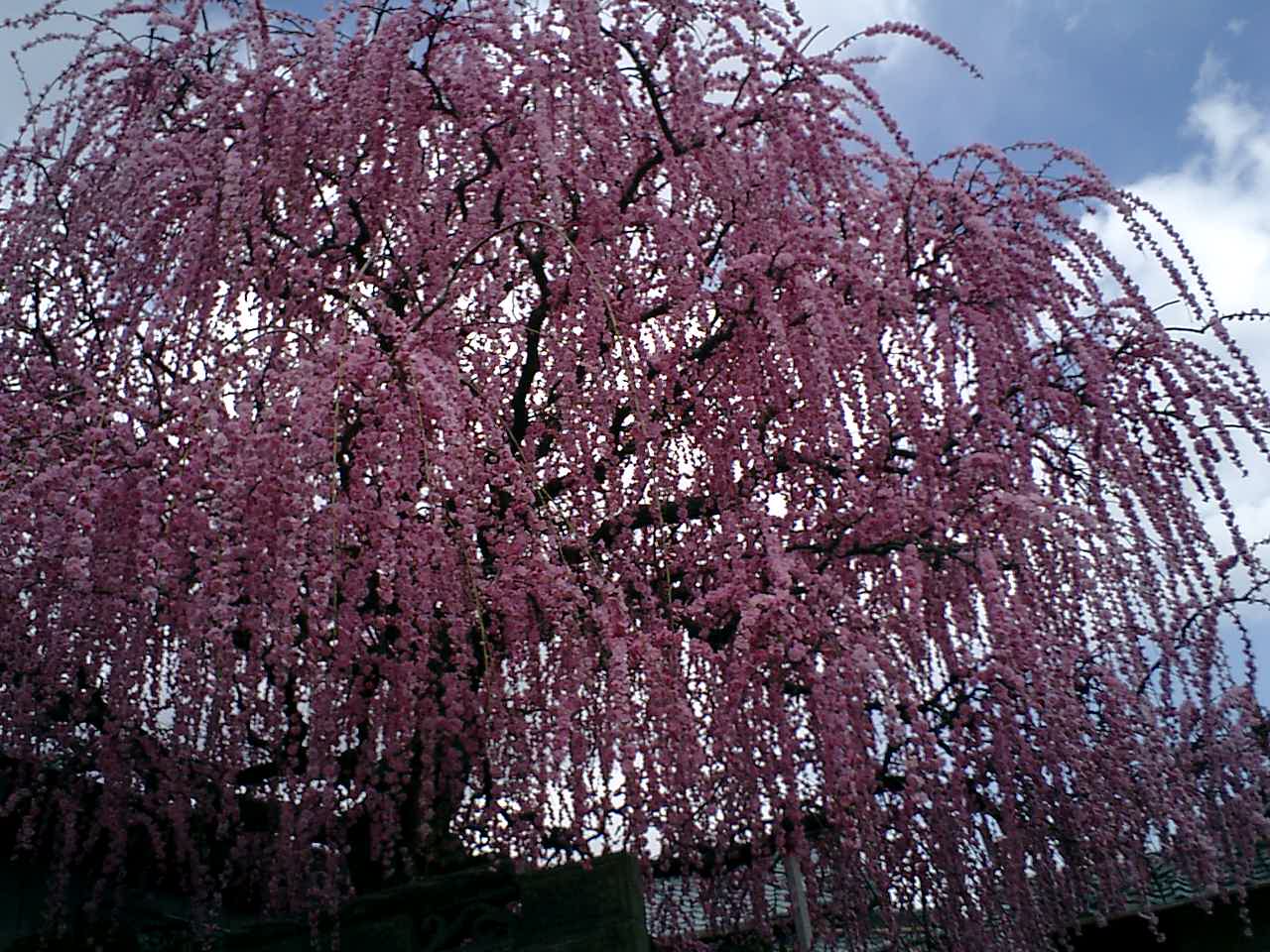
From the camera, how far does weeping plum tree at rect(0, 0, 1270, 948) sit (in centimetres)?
445

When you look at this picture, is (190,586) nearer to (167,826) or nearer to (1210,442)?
(167,826)

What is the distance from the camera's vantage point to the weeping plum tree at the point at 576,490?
4.45 meters

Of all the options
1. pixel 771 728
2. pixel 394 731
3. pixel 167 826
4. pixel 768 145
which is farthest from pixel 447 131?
pixel 167 826

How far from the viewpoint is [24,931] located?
625cm

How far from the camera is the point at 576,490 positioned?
5.95 meters

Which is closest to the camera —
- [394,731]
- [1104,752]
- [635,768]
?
[635,768]

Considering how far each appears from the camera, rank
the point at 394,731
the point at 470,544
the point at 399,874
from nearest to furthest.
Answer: the point at 470,544, the point at 394,731, the point at 399,874

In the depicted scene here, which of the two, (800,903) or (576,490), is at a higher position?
(576,490)

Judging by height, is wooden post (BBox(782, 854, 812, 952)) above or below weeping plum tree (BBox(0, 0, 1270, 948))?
below

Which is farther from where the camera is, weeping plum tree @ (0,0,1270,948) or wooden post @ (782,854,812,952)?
wooden post @ (782,854,812,952)

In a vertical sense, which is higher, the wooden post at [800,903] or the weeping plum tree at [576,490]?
the weeping plum tree at [576,490]

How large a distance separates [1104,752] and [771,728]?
2.23 metres

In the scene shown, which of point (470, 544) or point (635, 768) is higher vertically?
point (470, 544)

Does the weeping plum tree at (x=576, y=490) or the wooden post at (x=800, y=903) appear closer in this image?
the weeping plum tree at (x=576, y=490)
